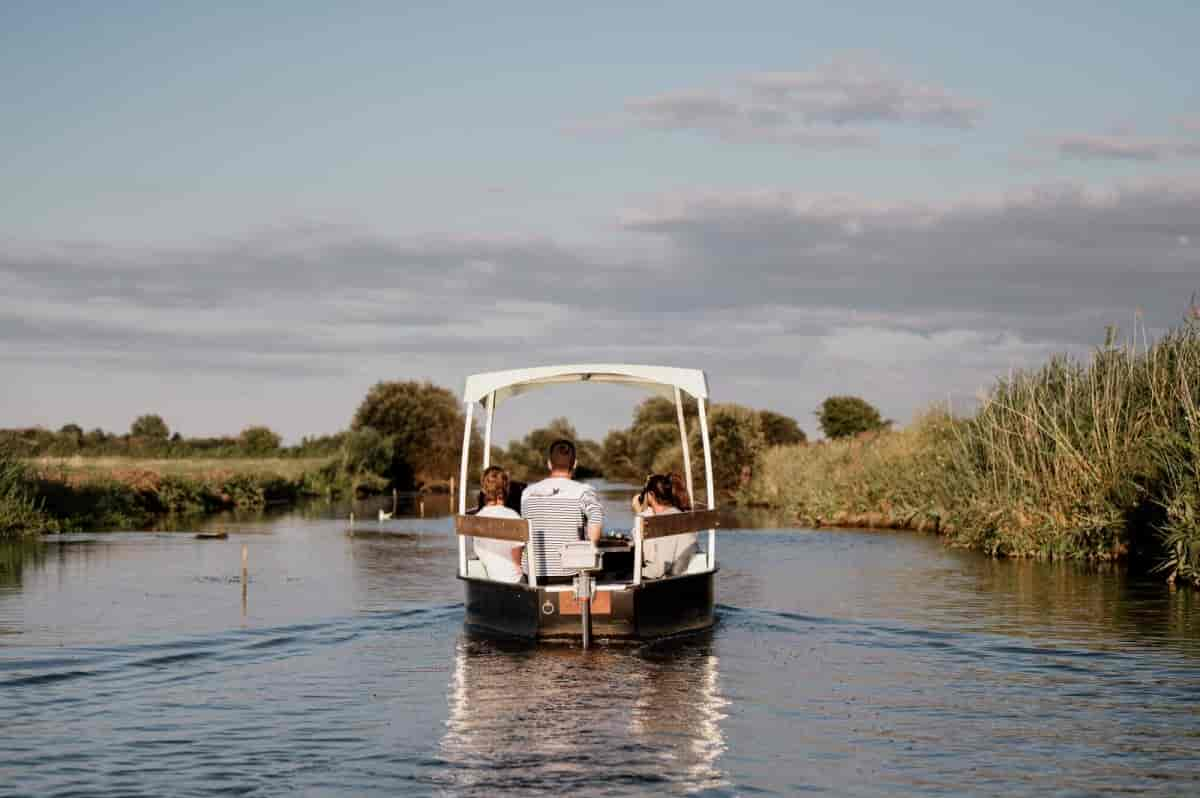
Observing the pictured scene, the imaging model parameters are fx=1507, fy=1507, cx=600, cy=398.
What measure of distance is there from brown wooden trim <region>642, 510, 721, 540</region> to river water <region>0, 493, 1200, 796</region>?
124 centimetres

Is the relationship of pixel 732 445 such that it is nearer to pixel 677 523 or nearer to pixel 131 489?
pixel 131 489

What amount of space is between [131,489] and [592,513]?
32572mm

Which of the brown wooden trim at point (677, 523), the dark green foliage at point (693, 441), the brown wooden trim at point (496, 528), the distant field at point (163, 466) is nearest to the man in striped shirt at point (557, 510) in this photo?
the brown wooden trim at point (496, 528)

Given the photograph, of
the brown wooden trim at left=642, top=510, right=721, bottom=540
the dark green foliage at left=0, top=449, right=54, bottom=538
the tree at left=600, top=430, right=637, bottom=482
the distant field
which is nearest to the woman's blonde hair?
the brown wooden trim at left=642, top=510, right=721, bottom=540

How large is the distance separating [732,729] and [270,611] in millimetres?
10153

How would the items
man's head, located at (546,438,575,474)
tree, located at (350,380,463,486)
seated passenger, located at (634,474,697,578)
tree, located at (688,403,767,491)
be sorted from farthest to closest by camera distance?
tree, located at (350,380,463,486) < tree, located at (688,403,767,491) < seated passenger, located at (634,474,697,578) < man's head, located at (546,438,575,474)

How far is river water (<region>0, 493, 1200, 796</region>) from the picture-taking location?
10312mm

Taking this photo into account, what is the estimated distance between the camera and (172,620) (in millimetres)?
19156

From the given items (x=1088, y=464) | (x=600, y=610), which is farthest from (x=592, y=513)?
(x=1088, y=464)

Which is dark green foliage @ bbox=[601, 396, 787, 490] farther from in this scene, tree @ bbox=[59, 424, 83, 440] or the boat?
tree @ bbox=[59, 424, 83, 440]

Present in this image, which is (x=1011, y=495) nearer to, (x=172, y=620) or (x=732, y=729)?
(x=172, y=620)

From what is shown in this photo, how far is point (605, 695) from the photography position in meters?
13.2

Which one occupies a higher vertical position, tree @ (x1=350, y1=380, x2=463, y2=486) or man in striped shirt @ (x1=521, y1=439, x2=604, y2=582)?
tree @ (x1=350, y1=380, x2=463, y2=486)

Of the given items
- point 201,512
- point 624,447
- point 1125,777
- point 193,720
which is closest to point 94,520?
point 201,512
